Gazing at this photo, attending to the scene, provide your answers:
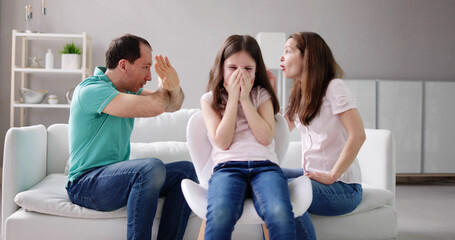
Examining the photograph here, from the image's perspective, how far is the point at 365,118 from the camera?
4480mm

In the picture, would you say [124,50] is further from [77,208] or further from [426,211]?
[426,211]

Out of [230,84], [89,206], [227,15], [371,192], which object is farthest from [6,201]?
[227,15]

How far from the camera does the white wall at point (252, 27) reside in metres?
4.47

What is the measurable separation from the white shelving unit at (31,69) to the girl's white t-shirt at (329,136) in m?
Answer: 2.92

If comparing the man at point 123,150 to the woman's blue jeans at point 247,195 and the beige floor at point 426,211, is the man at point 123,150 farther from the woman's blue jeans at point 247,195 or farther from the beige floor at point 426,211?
the beige floor at point 426,211

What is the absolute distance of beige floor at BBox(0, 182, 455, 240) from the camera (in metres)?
2.60

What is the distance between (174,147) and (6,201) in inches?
35.4

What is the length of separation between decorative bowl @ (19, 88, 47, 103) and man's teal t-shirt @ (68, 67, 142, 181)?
251cm

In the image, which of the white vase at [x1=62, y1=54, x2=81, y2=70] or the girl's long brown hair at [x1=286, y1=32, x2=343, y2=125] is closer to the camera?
the girl's long brown hair at [x1=286, y1=32, x2=343, y2=125]

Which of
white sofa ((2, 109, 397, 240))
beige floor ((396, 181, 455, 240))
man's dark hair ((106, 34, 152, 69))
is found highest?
man's dark hair ((106, 34, 152, 69))

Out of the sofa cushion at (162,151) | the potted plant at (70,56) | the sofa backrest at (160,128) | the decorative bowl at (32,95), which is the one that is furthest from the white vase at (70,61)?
the sofa cushion at (162,151)

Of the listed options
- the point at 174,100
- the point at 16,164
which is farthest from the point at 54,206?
the point at 174,100

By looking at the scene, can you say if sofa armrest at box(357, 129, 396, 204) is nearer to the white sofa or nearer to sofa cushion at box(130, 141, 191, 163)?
the white sofa

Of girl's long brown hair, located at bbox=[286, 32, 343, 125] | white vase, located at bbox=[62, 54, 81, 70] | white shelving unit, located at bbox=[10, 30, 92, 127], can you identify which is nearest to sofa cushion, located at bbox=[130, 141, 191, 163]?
girl's long brown hair, located at bbox=[286, 32, 343, 125]
